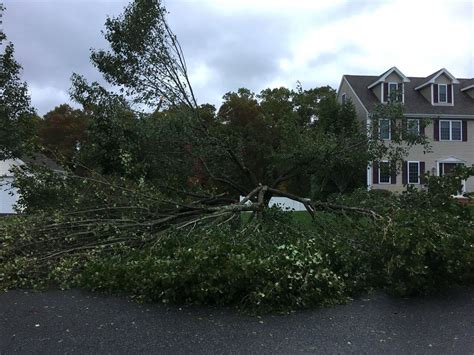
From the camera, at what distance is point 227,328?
14.2ft

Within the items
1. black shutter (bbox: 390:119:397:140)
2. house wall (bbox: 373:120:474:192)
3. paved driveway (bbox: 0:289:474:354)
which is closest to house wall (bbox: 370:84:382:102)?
house wall (bbox: 373:120:474:192)

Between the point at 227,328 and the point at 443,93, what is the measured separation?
28.1 m

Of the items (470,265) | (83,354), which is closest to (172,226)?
(83,354)

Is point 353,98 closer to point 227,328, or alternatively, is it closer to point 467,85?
point 467,85

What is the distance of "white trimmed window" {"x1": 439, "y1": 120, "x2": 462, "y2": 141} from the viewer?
27906mm

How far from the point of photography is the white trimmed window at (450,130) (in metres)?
27.9

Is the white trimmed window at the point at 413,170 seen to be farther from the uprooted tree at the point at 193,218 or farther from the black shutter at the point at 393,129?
the black shutter at the point at 393,129

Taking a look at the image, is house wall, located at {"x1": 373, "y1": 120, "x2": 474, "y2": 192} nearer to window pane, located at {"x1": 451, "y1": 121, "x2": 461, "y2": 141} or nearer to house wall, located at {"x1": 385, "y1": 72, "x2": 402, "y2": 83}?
window pane, located at {"x1": 451, "y1": 121, "x2": 461, "y2": 141}

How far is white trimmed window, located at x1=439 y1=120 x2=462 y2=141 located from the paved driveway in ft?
81.5

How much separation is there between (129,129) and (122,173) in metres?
0.85

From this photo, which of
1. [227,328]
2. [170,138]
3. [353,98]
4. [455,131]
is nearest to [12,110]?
[170,138]

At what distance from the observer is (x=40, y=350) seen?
151 inches

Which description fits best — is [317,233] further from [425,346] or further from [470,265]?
[425,346]

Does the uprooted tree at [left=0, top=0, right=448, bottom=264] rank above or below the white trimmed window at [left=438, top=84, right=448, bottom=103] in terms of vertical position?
below
